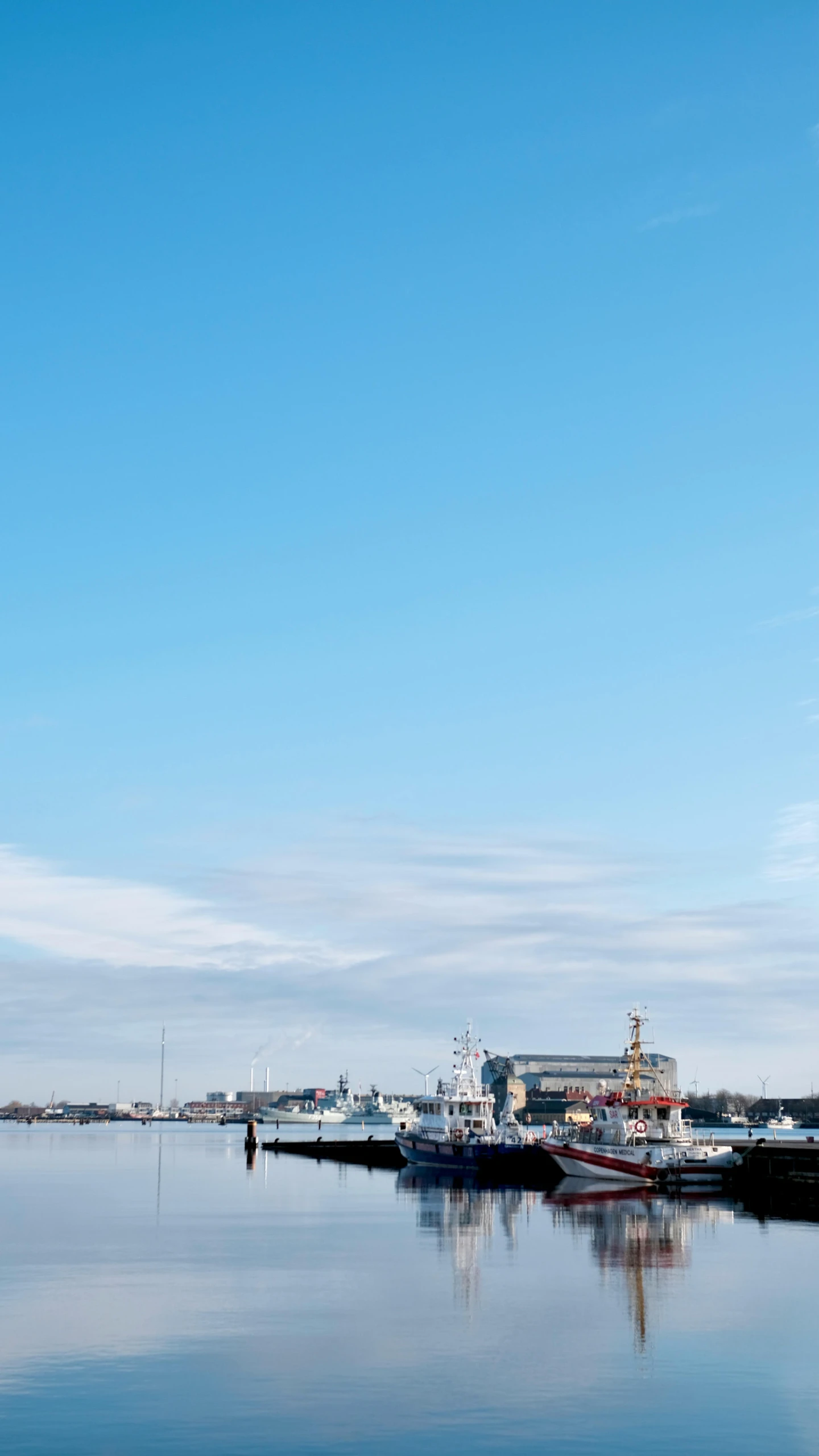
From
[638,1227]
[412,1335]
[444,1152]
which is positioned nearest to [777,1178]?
[638,1227]

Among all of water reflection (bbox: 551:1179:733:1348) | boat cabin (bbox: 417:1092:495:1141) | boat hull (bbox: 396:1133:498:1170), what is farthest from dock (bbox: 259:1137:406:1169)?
water reflection (bbox: 551:1179:733:1348)

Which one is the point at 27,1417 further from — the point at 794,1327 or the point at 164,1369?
the point at 794,1327

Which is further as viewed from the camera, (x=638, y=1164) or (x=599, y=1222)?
(x=638, y=1164)

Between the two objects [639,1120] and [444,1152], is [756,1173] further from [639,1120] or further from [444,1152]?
[444,1152]

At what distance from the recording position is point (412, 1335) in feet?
119

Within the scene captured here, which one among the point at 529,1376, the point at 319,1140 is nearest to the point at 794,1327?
the point at 529,1376

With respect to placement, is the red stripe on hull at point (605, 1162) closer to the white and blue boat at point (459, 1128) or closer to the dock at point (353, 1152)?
the white and blue boat at point (459, 1128)

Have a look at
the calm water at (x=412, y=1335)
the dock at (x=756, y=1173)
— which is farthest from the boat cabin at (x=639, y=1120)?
the calm water at (x=412, y=1335)

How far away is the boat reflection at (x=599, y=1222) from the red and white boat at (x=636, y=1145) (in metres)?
1.24

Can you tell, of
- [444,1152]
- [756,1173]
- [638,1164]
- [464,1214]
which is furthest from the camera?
[444,1152]

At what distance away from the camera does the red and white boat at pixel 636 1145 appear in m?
89.6

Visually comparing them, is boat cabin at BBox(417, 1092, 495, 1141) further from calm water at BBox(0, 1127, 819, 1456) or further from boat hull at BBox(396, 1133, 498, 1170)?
calm water at BBox(0, 1127, 819, 1456)

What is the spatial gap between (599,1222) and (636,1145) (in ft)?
92.4

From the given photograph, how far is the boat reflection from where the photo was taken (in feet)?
156
